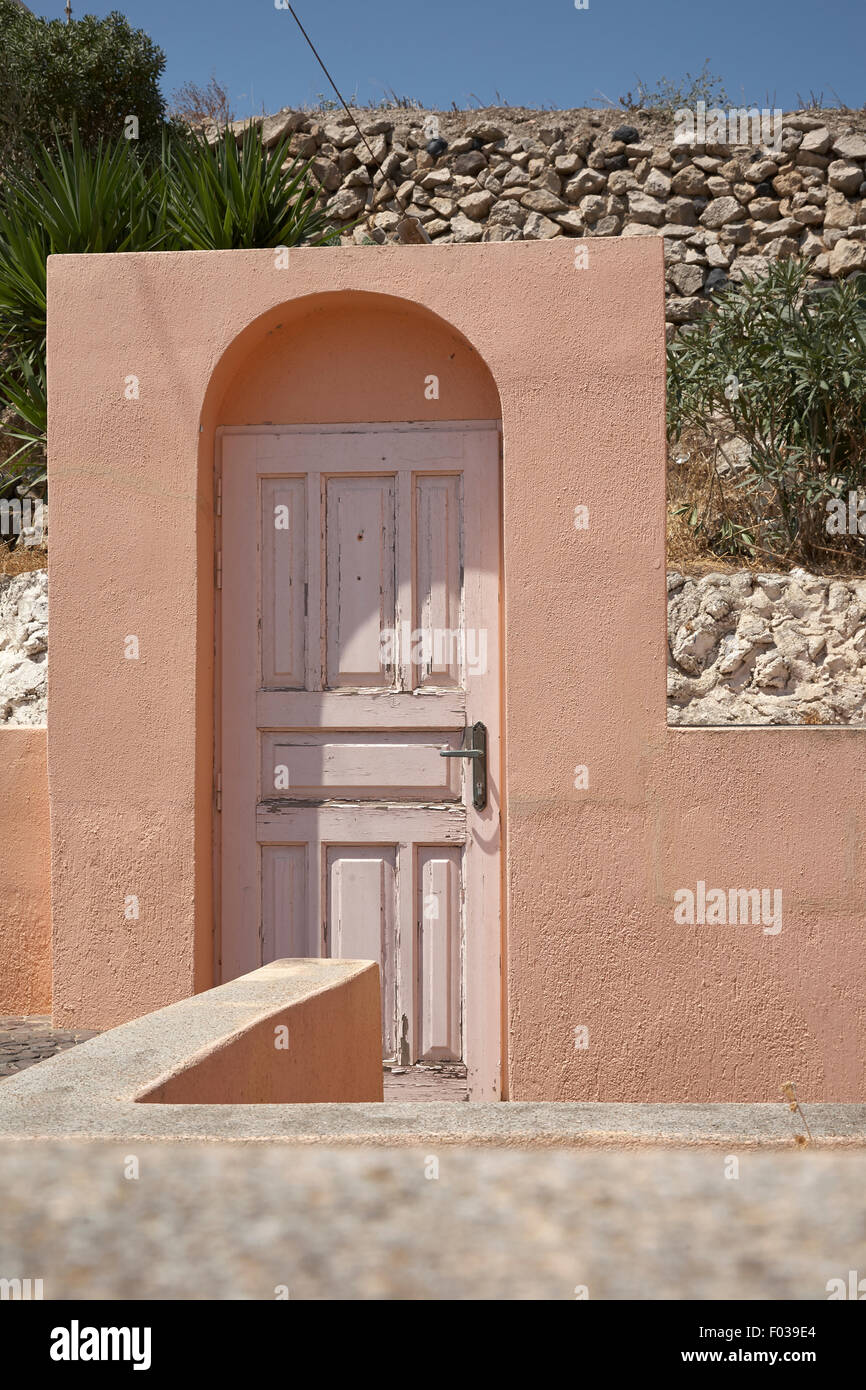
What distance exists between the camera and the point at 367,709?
428 cm

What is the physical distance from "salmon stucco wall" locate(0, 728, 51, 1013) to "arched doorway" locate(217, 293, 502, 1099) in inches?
26.2

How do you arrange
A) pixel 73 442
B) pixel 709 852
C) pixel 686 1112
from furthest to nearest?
1. pixel 73 442
2. pixel 709 852
3. pixel 686 1112

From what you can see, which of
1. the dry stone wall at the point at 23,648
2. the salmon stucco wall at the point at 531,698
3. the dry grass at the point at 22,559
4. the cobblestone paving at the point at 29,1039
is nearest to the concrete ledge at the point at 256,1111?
the cobblestone paving at the point at 29,1039

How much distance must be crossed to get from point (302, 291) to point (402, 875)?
2.12 m

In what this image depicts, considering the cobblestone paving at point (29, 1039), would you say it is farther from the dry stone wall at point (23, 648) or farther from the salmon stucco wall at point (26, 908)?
the dry stone wall at point (23, 648)

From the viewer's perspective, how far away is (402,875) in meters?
4.27

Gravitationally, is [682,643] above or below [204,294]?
below

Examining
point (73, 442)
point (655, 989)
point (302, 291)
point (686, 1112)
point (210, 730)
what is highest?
point (302, 291)

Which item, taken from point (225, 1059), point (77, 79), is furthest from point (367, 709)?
point (77, 79)

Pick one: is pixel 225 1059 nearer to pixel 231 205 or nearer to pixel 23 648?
pixel 23 648

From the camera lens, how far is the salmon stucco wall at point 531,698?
3902 mm
